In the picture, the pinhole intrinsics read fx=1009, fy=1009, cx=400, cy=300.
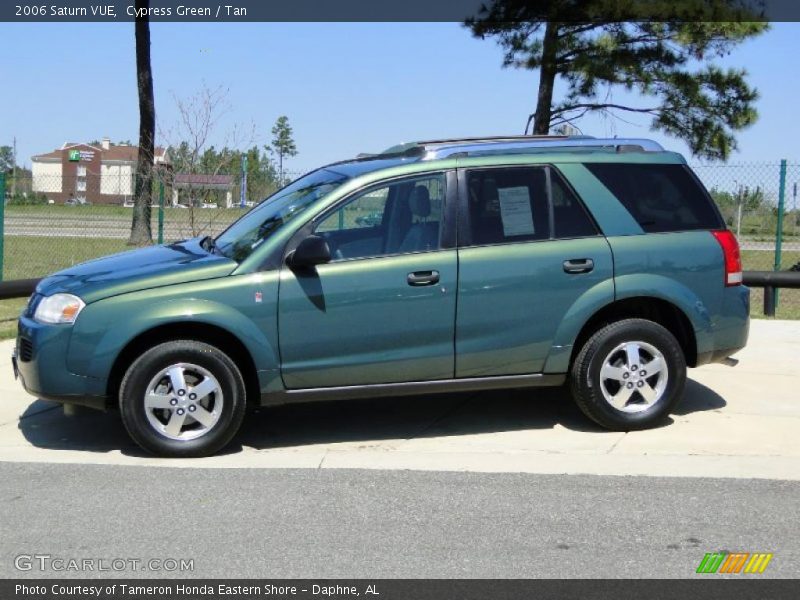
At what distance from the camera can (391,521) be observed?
5047 millimetres

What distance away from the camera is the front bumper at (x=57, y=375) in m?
5.95

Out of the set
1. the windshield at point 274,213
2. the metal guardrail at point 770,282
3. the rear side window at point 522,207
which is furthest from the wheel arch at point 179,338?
the metal guardrail at point 770,282

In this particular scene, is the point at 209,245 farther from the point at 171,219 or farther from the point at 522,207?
the point at 171,219

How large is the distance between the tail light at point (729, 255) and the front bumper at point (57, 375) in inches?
161

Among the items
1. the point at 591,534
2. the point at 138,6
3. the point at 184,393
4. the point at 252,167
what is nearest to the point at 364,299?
the point at 184,393

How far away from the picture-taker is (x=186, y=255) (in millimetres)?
6656

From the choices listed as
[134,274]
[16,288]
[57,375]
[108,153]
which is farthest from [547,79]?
[108,153]

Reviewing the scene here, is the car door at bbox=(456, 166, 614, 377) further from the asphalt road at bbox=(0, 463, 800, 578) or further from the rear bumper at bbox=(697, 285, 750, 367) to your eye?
the asphalt road at bbox=(0, 463, 800, 578)

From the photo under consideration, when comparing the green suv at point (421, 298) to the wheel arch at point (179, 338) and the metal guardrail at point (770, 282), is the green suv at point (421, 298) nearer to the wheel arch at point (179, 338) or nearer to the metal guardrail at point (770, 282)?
the wheel arch at point (179, 338)

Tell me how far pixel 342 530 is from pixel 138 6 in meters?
17.0

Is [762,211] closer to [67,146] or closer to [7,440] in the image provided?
[7,440]

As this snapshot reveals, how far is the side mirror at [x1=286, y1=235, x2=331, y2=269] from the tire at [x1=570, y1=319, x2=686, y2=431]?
1.85 m

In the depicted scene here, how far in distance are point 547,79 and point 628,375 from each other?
13450 millimetres
